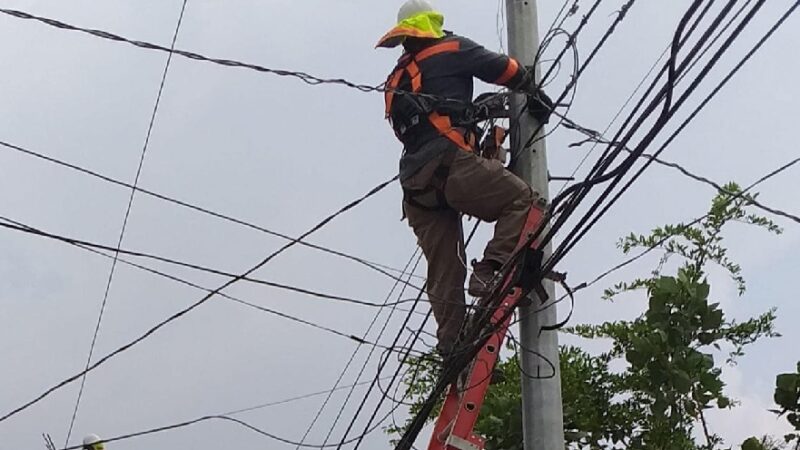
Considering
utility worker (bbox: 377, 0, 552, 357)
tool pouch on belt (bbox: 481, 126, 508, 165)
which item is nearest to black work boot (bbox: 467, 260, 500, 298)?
utility worker (bbox: 377, 0, 552, 357)

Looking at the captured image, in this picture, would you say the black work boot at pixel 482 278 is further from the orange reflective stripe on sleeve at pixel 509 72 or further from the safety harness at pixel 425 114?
the orange reflective stripe on sleeve at pixel 509 72

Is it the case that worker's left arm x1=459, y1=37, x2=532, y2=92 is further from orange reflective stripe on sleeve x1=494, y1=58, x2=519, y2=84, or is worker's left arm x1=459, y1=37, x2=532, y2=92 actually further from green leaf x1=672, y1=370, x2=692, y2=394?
green leaf x1=672, y1=370, x2=692, y2=394

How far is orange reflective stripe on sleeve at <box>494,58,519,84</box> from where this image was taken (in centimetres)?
549

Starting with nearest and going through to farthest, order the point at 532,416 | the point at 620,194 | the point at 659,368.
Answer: the point at 620,194 < the point at 532,416 < the point at 659,368

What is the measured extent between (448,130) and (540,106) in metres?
0.51

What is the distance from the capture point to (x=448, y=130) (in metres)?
5.46

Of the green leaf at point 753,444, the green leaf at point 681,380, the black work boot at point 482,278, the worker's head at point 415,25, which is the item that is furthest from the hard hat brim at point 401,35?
the green leaf at point 753,444

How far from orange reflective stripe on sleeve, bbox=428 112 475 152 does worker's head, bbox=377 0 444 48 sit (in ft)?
1.35

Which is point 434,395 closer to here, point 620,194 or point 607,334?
point 620,194

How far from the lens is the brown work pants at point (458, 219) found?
17.8ft

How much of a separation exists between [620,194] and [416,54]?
1562 millimetres

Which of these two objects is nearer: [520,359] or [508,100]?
[520,359]

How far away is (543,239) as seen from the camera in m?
5.24

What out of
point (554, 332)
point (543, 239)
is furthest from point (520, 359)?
point (543, 239)
